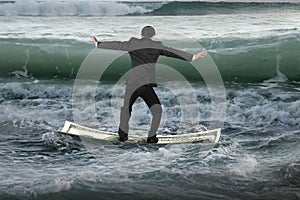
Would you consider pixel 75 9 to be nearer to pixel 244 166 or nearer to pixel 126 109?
pixel 126 109

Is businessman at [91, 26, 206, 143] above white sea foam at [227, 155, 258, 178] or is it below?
above

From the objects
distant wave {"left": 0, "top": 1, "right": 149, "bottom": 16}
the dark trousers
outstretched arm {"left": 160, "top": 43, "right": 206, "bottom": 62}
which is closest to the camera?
outstretched arm {"left": 160, "top": 43, "right": 206, "bottom": 62}

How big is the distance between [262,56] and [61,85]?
5190 millimetres

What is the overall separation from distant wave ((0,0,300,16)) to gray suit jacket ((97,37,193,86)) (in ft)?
37.4

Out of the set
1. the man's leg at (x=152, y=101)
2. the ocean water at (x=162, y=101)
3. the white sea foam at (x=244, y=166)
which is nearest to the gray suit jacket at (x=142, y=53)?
the man's leg at (x=152, y=101)

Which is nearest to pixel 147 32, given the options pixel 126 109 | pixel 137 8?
pixel 126 109

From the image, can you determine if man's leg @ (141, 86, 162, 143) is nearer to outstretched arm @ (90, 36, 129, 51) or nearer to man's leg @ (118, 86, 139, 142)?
man's leg @ (118, 86, 139, 142)

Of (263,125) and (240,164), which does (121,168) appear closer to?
(240,164)

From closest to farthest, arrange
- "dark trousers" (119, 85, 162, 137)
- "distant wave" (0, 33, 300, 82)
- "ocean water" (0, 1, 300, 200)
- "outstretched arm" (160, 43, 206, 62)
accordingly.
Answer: "ocean water" (0, 1, 300, 200) → "outstretched arm" (160, 43, 206, 62) → "dark trousers" (119, 85, 162, 137) → "distant wave" (0, 33, 300, 82)

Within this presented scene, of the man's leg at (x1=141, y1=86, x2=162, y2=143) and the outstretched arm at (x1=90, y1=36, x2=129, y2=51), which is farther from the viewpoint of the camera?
the man's leg at (x1=141, y1=86, x2=162, y2=143)

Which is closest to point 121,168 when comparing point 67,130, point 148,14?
point 67,130

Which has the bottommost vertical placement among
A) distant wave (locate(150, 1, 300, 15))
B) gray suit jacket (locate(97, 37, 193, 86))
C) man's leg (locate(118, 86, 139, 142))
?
man's leg (locate(118, 86, 139, 142))

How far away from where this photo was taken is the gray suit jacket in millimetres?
6305

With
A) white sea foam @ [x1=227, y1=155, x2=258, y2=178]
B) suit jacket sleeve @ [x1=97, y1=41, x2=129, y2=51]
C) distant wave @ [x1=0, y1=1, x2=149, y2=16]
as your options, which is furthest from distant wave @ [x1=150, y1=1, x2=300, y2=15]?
suit jacket sleeve @ [x1=97, y1=41, x2=129, y2=51]
